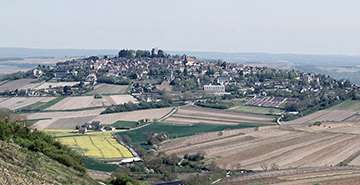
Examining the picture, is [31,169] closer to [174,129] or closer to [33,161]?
[33,161]

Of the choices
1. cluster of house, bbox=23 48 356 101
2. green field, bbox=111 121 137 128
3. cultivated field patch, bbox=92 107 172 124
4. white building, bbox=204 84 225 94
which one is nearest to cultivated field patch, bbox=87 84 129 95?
cluster of house, bbox=23 48 356 101

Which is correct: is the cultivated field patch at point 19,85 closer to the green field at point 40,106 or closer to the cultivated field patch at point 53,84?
the cultivated field patch at point 53,84

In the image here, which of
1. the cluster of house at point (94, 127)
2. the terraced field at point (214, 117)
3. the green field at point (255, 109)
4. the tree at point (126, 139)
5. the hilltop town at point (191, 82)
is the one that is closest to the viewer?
the tree at point (126, 139)

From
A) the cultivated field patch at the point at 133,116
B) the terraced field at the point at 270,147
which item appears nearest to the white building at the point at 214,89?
the cultivated field patch at the point at 133,116

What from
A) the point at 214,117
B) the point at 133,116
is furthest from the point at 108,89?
the point at 214,117

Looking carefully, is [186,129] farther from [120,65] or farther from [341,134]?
[120,65]

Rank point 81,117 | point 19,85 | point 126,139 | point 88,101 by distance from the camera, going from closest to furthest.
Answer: point 126,139, point 81,117, point 88,101, point 19,85

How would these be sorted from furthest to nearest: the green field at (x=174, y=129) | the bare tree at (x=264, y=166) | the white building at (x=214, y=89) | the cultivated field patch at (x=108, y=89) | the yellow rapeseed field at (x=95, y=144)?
the white building at (x=214, y=89) < the cultivated field patch at (x=108, y=89) < the green field at (x=174, y=129) < the yellow rapeseed field at (x=95, y=144) < the bare tree at (x=264, y=166)
